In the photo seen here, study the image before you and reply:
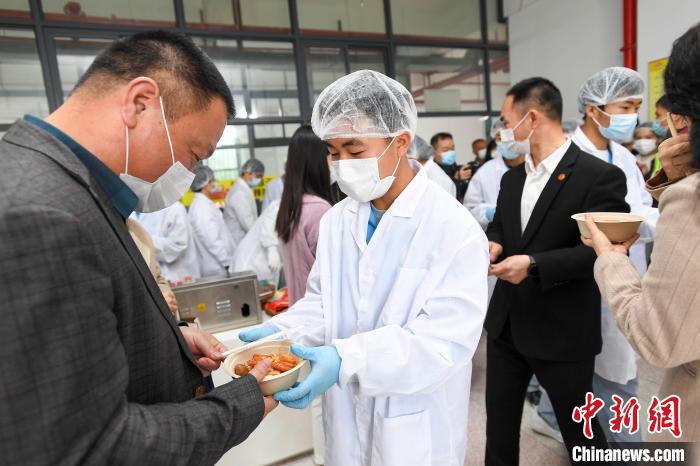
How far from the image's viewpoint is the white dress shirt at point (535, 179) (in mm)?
1715

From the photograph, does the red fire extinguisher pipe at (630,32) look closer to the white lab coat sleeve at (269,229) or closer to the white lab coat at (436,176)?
the white lab coat at (436,176)

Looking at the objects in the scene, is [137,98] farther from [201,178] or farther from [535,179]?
[201,178]

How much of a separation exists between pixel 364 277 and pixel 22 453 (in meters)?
0.81

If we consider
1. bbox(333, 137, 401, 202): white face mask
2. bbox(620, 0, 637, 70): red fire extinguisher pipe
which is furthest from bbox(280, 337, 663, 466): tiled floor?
bbox(620, 0, 637, 70): red fire extinguisher pipe

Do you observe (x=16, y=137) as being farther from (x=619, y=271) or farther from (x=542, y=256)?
(x=542, y=256)

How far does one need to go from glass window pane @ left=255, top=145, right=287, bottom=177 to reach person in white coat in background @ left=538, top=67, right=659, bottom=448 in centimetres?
402

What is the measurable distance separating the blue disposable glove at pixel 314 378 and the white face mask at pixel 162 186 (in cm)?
47

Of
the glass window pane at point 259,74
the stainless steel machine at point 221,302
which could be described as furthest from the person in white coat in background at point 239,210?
the stainless steel machine at point 221,302

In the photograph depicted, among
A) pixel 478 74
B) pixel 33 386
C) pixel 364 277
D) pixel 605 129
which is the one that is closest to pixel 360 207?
pixel 364 277

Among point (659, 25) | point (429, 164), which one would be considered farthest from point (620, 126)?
point (659, 25)

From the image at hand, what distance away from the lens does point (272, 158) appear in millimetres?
5785

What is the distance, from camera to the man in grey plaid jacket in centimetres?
52

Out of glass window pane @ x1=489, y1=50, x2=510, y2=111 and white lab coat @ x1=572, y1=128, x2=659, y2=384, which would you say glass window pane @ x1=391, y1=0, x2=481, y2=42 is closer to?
glass window pane @ x1=489, y1=50, x2=510, y2=111

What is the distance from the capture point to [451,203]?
46.7 inches
